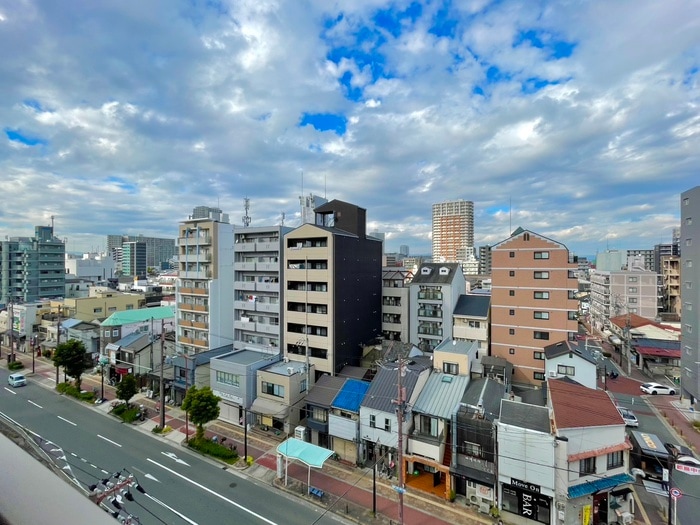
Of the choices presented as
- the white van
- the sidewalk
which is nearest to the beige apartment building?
the sidewalk

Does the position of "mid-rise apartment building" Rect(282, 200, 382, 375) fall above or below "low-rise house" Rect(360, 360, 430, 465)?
above

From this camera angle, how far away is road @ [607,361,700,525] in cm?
1941

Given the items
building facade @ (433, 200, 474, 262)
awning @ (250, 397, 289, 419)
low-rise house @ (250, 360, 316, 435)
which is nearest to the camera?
awning @ (250, 397, 289, 419)

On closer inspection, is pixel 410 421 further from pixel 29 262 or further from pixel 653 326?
pixel 29 262

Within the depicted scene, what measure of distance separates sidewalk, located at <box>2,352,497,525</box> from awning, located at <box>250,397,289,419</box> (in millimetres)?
2138

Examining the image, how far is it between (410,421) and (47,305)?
206ft

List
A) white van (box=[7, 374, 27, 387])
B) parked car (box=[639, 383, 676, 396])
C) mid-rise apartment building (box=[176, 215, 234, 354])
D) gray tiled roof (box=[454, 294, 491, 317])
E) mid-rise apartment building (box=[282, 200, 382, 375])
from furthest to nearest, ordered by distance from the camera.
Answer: mid-rise apartment building (box=[176, 215, 234, 354]) < gray tiled roof (box=[454, 294, 491, 317]) < white van (box=[7, 374, 27, 387]) < parked car (box=[639, 383, 676, 396]) < mid-rise apartment building (box=[282, 200, 382, 375])

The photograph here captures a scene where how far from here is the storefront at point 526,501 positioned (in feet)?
60.3

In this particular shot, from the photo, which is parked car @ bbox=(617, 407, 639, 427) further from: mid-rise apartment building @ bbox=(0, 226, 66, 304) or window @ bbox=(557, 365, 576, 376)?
mid-rise apartment building @ bbox=(0, 226, 66, 304)

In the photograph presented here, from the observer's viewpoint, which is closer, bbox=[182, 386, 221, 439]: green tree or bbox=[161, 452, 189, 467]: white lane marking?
bbox=[161, 452, 189, 467]: white lane marking

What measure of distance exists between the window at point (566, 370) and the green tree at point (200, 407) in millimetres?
29730

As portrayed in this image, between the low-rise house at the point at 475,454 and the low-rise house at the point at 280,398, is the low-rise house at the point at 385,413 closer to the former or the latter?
the low-rise house at the point at 475,454

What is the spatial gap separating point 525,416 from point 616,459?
4.98 meters

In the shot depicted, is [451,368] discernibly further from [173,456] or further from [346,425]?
[173,456]
